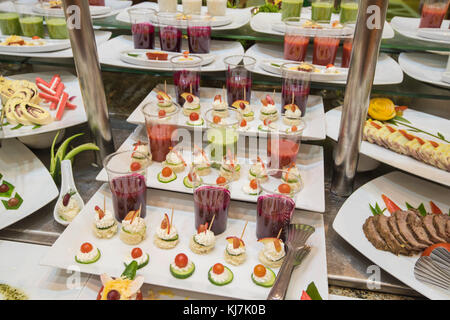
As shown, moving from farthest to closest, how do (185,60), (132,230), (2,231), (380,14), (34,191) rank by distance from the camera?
(185,60)
(34,191)
(2,231)
(132,230)
(380,14)

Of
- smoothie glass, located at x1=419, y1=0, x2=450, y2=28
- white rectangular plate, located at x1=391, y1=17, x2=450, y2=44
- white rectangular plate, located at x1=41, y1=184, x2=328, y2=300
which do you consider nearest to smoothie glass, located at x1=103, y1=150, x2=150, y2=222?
white rectangular plate, located at x1=41, y1=184, x2=328, y2=300

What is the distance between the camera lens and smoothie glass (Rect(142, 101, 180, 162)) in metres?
1.83

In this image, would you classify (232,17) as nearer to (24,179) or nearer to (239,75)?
(239,75)

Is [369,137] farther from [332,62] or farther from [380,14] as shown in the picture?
[380,14]

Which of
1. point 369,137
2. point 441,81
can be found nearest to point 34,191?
point 369,137

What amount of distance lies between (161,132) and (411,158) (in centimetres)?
116

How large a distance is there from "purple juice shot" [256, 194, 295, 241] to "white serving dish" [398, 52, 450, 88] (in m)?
0.99

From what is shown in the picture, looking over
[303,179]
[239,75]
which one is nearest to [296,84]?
[239,75]

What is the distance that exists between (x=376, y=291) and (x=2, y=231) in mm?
1516

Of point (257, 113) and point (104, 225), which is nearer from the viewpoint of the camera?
point (104, 225)

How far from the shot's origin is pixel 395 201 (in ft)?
5.61

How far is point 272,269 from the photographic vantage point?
1.40 m

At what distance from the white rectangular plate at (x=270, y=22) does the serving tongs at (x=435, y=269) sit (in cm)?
111

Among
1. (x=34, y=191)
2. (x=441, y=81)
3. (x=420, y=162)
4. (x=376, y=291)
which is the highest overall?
(x=441, y=81)
